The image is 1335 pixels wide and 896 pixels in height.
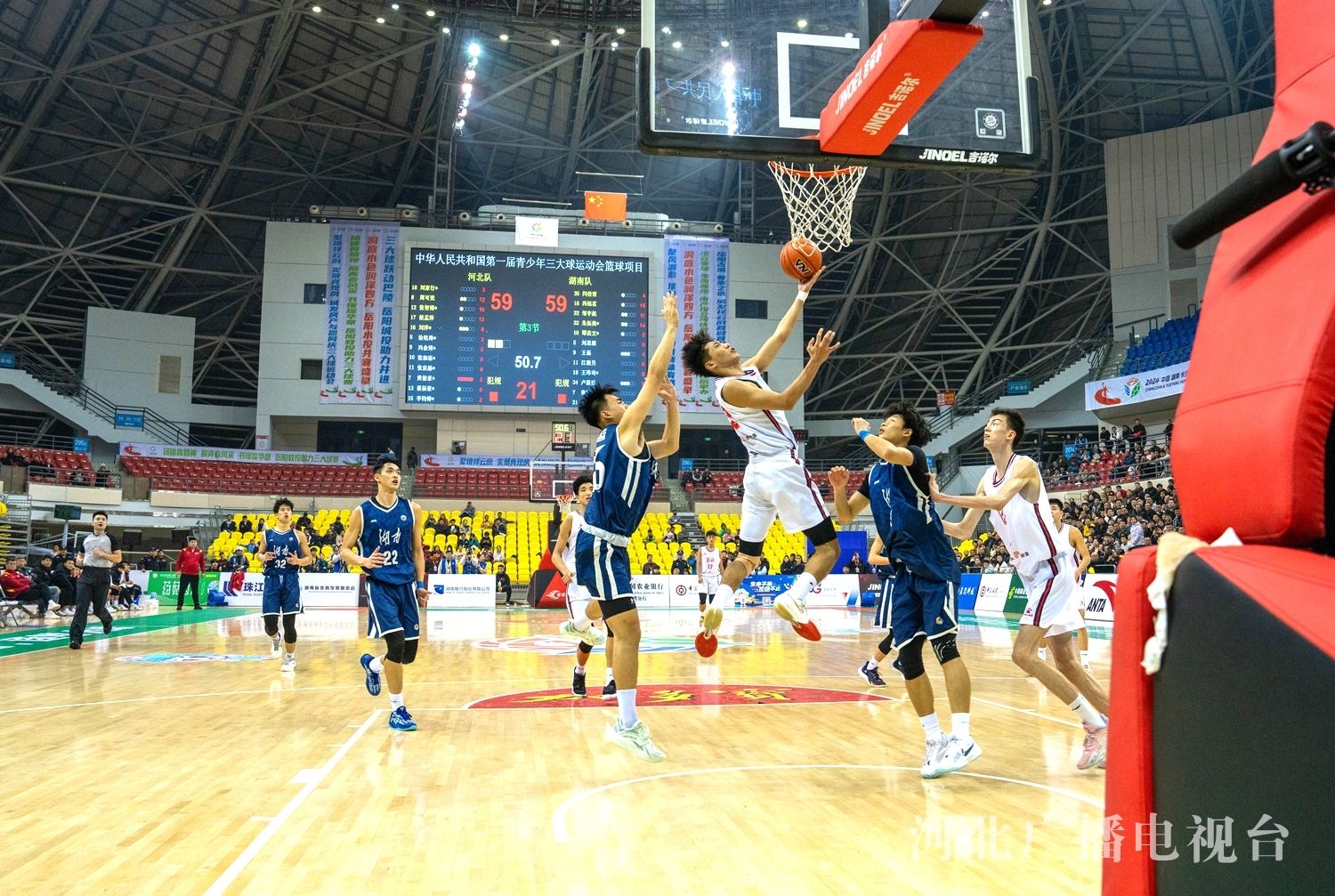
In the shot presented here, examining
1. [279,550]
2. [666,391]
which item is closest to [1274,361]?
[666,391]

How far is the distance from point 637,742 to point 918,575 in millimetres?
1948

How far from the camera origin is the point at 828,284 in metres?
39.1

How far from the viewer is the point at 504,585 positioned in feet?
86.8

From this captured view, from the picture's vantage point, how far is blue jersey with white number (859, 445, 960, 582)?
5855 millimetres

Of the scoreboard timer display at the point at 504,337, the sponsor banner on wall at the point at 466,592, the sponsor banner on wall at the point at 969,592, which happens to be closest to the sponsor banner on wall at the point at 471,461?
the scoreboard timer display at the point at 504,337

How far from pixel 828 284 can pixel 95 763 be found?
35.6 meters

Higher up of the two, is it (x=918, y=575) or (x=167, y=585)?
(x=918, y=575)

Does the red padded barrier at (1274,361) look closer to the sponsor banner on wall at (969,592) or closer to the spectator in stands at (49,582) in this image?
the spectator in stands at (49,582)

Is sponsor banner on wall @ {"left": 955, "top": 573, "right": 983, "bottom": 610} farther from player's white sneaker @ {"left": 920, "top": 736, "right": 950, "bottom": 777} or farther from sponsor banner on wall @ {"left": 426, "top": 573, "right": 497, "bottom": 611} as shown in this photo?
player's white sneaker @ {"left": 920, "top": 736, "right": 950, "bottom": 777}

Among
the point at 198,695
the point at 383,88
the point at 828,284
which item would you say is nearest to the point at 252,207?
the point at 383,88

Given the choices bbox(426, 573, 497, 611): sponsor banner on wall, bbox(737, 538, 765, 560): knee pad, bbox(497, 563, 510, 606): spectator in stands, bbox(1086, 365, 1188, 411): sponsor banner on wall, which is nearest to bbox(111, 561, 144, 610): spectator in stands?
bbox(426, 573, 497, 611): sponsor banner on wall

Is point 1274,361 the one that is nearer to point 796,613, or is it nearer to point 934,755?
point 934,755

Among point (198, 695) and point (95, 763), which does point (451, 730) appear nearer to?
point (95, 763)

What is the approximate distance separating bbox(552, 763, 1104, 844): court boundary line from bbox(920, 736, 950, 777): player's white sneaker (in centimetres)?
20
